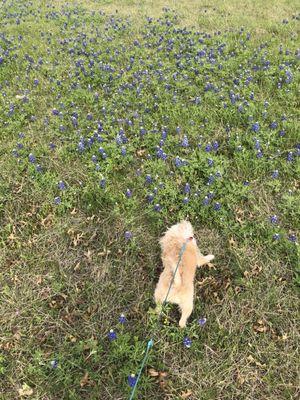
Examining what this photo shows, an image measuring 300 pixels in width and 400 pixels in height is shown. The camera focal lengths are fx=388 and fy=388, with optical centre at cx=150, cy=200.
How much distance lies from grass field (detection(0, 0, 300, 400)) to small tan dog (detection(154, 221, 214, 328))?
0.25m

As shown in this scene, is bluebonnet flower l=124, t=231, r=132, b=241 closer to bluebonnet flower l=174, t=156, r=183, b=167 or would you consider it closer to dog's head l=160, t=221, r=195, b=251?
dog's head l=160, t=221, r=195, b=251

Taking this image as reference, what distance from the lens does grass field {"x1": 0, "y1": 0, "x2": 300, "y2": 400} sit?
134 inches

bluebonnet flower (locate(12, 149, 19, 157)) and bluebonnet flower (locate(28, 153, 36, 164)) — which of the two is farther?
bluebonnet flower (locate(12, 149, 19, 157))

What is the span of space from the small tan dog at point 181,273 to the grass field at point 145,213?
252 mm

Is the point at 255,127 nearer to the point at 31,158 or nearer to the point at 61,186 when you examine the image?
the point at 61,186

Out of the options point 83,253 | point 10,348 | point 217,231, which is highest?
point 217,231

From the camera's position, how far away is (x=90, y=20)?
908 centimetres

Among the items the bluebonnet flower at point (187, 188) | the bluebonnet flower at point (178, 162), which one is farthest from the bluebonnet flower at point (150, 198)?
the bluebonnet flower at point (178, 162)

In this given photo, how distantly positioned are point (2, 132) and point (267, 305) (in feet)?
13.8

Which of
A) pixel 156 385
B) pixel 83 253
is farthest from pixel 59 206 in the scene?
pixel 156 385

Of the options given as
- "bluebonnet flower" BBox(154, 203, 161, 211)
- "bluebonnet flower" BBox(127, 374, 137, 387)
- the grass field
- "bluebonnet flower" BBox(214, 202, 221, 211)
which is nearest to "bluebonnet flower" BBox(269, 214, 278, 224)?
the grass field

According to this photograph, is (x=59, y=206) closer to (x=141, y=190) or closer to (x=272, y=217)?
(x=141, y=190)

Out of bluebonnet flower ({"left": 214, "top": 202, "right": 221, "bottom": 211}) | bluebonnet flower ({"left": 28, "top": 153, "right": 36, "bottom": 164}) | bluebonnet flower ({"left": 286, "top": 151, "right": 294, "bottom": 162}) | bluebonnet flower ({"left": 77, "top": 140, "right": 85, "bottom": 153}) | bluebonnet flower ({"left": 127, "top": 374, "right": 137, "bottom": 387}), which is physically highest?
bluebonnet flower ({"left": 286, "top": 151, "right": 294, "bottom": 162})

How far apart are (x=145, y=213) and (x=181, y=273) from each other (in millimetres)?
1254
